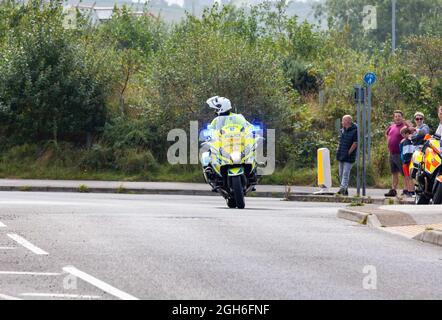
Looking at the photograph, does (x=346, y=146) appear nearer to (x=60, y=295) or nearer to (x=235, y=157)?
(x=235, y=157)

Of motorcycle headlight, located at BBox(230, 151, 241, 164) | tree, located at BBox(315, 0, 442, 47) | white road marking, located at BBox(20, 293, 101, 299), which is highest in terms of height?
tree, located at BBox(315, 0, 442, 47)

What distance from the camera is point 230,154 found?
23.7 m

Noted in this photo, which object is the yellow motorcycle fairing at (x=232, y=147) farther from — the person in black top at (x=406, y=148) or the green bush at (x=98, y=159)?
the green bush at (x=98, y=159)

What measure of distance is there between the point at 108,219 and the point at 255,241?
3841 millimetres

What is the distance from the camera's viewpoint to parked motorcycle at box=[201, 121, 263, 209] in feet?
77.8

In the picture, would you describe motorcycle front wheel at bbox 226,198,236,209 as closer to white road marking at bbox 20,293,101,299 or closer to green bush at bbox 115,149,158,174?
white road marking at bbox 20,293,101,299

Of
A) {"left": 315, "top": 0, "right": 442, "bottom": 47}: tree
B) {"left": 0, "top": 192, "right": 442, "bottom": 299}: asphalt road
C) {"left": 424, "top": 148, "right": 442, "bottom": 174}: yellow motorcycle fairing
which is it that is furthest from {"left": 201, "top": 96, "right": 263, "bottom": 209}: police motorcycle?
{"left": 315, "top": 0, "right": 442, "bottom": 47}: tree

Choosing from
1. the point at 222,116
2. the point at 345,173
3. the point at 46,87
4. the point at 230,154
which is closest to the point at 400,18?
the point at 46,87

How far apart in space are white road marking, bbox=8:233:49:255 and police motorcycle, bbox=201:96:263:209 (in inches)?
318

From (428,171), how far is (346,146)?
7616 mm

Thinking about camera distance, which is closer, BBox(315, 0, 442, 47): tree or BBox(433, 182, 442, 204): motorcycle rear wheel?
BBox(433, 182, 442, 204): motorcycle rear wheel

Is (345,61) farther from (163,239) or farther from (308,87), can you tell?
(163,239)
